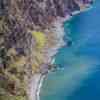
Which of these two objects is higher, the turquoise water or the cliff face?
the cliff face

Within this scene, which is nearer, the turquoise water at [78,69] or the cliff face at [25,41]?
the cliff face at [25,41]

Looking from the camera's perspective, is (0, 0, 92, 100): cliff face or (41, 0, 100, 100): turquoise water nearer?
(0, 0, 92, 100): cliff face

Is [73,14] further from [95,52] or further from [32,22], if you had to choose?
[95,52]

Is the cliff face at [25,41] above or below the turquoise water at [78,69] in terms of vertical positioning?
above

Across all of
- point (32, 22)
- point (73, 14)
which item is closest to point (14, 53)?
point (32, 22)

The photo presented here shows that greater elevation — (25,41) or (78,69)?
(25,41)
